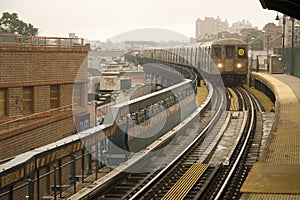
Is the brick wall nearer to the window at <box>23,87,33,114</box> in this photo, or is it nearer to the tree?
the window at <box>23,87,33,114</box>

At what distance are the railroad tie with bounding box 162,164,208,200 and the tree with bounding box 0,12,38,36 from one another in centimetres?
2432

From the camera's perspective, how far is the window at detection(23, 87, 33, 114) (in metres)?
22.2

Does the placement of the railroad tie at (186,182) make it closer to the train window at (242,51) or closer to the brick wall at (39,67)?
the brick wall at (39,67)

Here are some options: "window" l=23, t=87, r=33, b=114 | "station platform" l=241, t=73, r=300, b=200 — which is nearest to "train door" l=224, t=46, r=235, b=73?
"window" l=23, t=87, r=33, b=114

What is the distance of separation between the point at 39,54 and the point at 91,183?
13527 millimetres

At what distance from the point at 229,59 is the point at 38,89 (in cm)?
1777

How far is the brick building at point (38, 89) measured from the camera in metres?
19.9

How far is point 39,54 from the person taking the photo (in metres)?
22.8

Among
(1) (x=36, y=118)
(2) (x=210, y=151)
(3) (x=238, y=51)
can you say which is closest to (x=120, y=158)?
(2) (x=210, y=151)

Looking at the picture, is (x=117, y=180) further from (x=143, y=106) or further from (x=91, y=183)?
(x=143, y=106)

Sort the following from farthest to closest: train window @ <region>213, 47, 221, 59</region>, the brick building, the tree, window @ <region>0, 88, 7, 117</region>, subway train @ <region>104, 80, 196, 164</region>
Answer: train window @ <region>213, 47, 221, 59</region> → the tree → window @ <region>0, 88, 7, 117</region> → the brick building → subway train @ <region>104, 80, 196, 164</region>

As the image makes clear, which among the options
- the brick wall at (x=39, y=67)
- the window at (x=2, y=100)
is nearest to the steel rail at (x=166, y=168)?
the brick wall at (x=39, y=67)

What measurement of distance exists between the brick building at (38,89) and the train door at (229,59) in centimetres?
1361

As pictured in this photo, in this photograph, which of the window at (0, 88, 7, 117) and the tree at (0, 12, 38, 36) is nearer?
the window at (0, 88, 7, 117)
